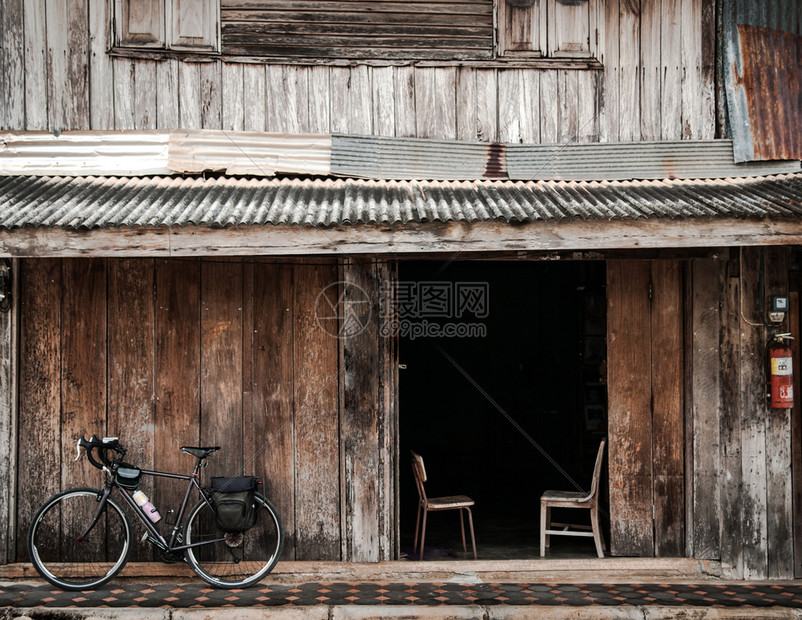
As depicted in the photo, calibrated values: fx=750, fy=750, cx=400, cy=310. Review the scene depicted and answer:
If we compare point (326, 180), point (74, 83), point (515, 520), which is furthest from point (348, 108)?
point (515, 520)

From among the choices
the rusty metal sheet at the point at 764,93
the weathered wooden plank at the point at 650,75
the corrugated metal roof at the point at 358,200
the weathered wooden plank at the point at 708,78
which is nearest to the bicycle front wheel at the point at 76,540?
the corrugated metal roof at the point at 358,200

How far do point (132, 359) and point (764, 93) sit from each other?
6.69 m

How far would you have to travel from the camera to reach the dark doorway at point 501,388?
924 cm

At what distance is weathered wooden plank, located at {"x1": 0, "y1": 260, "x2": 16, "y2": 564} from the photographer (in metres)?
Answer: 6.91

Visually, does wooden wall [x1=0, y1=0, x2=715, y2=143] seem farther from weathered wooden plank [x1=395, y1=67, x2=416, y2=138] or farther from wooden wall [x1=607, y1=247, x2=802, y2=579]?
wooden wall [x1=607, y1=247, x2=802, y2=579]

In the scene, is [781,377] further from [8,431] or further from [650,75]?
[8,431]

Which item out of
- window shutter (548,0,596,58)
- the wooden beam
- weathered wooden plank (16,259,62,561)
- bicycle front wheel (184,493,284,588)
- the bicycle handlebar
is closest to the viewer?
the wooden beam

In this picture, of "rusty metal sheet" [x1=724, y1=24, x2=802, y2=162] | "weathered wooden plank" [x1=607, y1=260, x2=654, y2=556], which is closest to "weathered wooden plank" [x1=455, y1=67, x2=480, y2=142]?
"weathered wooden plank" [x1=607, y1=260, x2=654, y2=556]

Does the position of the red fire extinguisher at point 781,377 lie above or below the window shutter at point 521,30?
below

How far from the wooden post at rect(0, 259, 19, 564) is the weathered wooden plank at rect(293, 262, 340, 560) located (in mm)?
2592

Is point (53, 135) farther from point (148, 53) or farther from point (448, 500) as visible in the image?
point (448, 500)

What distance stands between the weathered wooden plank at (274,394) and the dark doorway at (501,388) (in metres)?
1.43

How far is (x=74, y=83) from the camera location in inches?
286

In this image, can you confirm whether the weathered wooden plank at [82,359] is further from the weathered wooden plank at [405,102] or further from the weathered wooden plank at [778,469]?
the weathered wooden plank at [778,469]
